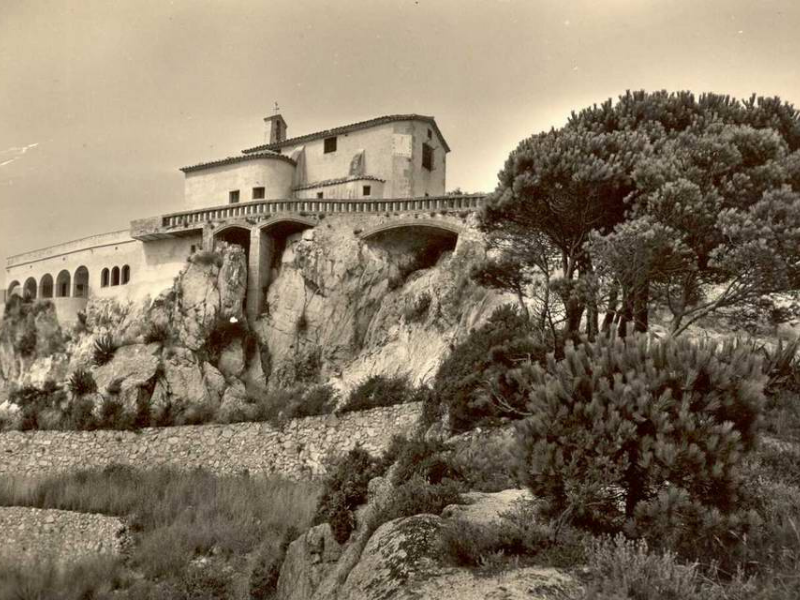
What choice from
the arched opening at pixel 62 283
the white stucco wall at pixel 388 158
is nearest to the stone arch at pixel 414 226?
the white stucco wall at pixel 388 158

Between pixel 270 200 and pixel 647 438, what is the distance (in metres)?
26.0

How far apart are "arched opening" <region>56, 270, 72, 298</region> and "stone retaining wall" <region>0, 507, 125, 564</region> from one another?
23.4m

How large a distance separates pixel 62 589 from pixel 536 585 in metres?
12.5

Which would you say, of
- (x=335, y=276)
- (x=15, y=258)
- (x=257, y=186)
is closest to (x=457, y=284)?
(x=335, y=276)

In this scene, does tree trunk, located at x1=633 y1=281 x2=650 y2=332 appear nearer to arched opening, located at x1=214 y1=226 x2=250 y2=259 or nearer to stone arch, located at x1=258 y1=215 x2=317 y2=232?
stone arch, located at x1=258 y1=215 x2=317 y2=232

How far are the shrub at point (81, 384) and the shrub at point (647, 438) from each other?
24018 millimetres

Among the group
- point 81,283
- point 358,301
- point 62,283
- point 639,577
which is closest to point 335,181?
point 358,301

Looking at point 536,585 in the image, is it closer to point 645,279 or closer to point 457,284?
point 645,279

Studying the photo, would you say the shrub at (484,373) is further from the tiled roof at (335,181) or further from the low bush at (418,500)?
the tiled roof at (335,181)

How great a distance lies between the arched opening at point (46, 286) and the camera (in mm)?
43312

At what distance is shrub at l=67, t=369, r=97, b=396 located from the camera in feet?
92.6

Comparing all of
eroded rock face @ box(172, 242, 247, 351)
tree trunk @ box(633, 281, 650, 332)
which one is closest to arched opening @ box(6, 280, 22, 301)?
eroded rock face @ box(172, 242, 247, 351)

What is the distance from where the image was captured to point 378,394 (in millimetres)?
24109

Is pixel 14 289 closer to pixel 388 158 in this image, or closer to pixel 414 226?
pixel 388 158
